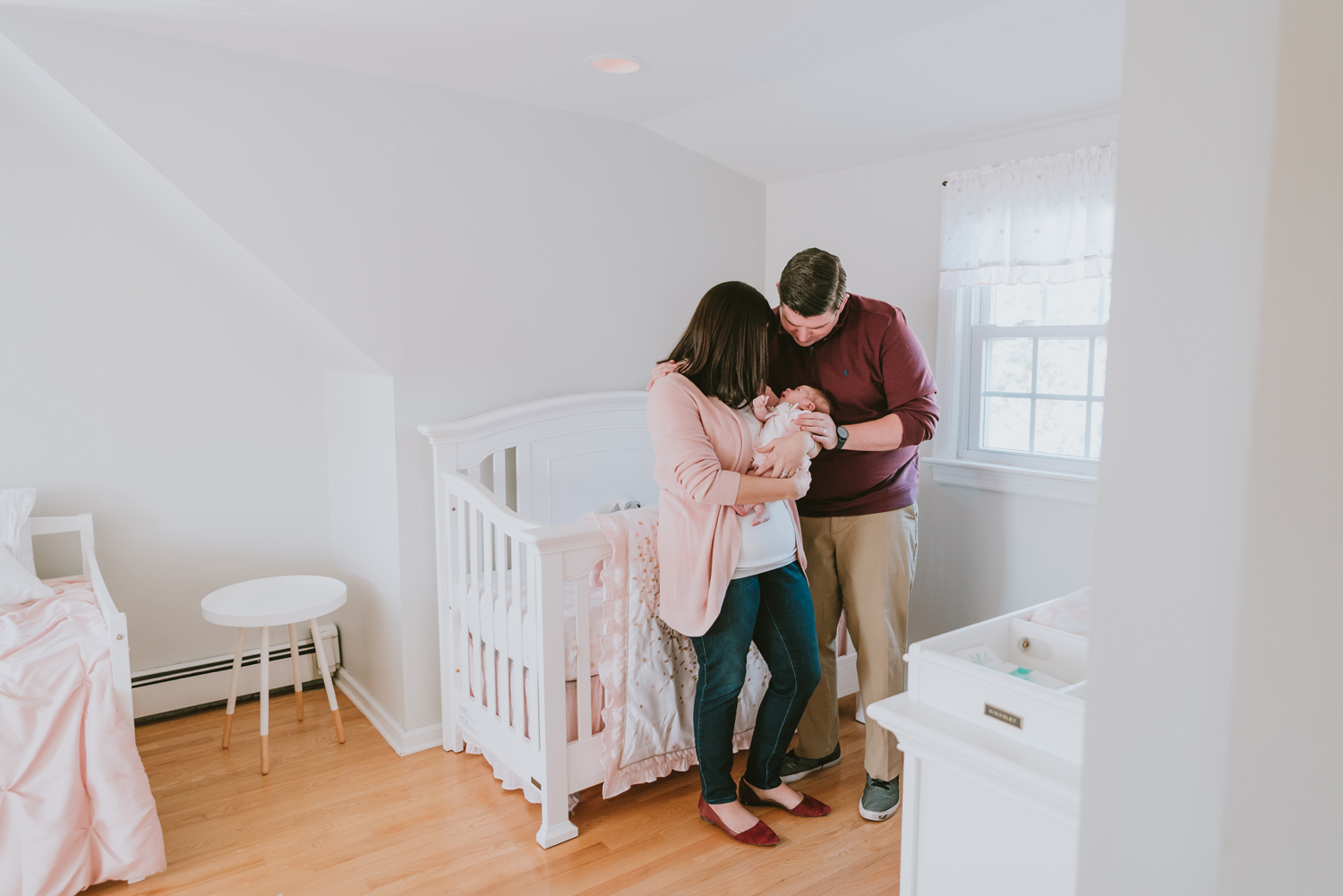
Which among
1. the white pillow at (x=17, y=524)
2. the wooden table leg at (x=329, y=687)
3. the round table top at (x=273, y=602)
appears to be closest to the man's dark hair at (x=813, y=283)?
the round table top at (x=273, y=602)

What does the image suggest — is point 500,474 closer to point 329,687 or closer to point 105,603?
point 329,687

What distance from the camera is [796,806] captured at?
220 centimetres

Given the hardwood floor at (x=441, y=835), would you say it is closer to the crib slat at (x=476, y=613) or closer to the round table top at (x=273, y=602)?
the crib slat at (x=476, y=613)

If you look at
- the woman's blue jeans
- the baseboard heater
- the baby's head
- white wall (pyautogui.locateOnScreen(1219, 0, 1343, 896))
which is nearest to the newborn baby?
the baby's head

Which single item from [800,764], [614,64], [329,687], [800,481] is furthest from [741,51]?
[329,687]

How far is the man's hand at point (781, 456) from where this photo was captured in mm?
1945

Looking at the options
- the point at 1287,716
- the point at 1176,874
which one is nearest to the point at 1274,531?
the point at 1287,716

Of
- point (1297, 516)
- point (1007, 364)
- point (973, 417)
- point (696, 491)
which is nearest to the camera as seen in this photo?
point (1297, 516)

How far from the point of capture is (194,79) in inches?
84.5

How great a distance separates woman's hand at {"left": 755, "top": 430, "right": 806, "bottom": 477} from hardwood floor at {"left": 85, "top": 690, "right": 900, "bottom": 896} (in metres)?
0.93

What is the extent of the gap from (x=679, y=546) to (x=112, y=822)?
142 cm

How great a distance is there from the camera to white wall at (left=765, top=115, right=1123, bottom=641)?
258 centimetres

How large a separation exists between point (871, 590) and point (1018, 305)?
1.12 metres

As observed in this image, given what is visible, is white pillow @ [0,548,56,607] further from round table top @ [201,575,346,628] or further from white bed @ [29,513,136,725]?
round table top @ [201,575,346,628]
